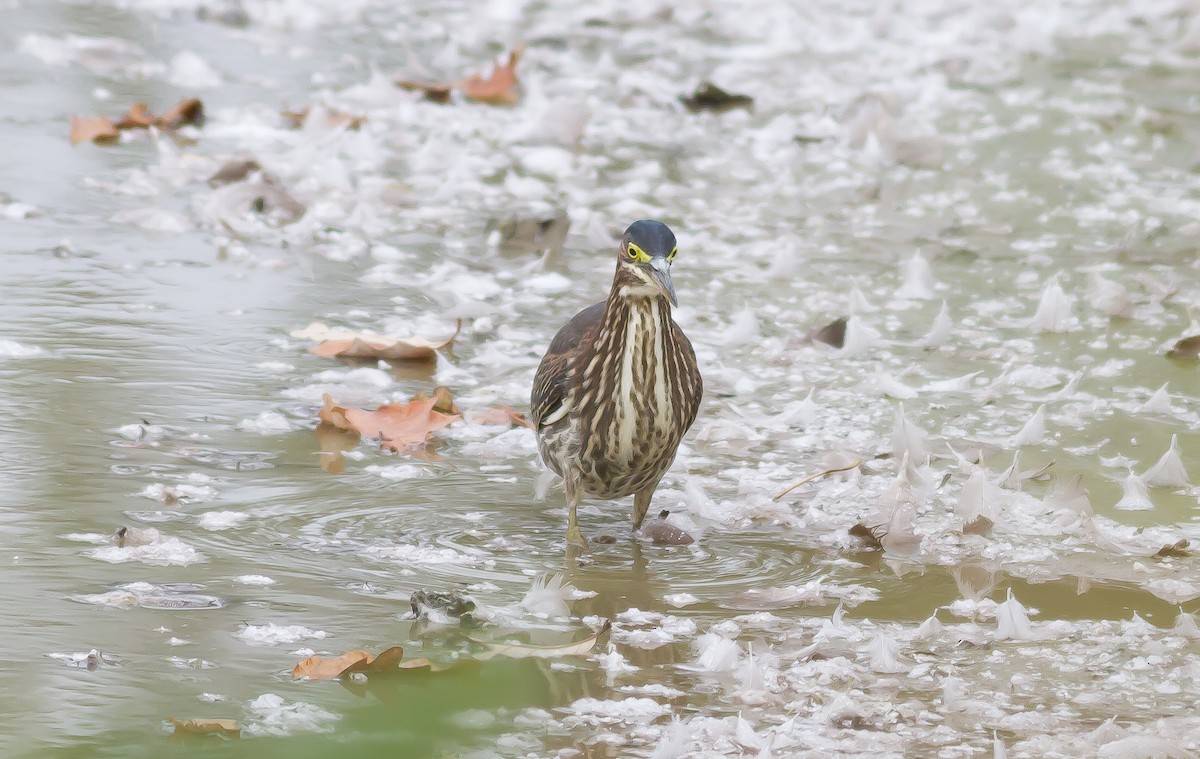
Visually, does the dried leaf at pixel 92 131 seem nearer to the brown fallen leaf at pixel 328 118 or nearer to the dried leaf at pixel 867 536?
the brown fallen leaf at pixel 328 118

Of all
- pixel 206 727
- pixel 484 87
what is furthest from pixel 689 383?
pixel 484 87

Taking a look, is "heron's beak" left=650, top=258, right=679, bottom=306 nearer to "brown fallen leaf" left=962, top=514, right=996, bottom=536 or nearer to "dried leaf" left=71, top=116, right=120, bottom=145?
"brown fallen leaf" left=962, top=514, right=996, bottom=536

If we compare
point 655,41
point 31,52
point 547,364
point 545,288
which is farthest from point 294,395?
point 655,41

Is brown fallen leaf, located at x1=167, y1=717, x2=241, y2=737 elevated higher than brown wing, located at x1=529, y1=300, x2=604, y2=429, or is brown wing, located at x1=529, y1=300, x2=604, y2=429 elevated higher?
brown wing, located at x1=529, y1=300, x2=604, y2=429

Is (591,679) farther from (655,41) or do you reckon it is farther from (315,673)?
(655,41)

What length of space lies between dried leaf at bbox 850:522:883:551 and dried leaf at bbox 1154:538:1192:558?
810mm

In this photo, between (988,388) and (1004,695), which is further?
(988,388)

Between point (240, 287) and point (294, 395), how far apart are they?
1.23 meters

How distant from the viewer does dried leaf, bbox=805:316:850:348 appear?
6.70 m

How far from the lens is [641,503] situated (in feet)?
16.9

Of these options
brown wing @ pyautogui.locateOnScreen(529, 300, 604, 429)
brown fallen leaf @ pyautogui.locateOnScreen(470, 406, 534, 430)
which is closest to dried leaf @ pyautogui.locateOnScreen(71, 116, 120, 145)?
brown fallen leaf @ pyautogui.locateOnScreen(470, 406, 534, 430)

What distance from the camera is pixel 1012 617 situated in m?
4.29

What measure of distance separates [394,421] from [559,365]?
0.78 metres

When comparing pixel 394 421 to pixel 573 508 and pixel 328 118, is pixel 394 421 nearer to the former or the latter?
pixel 573 508
